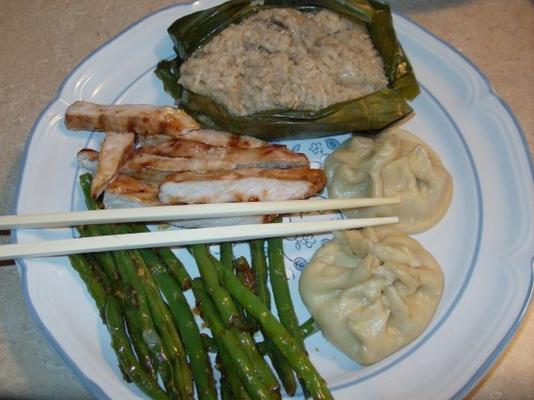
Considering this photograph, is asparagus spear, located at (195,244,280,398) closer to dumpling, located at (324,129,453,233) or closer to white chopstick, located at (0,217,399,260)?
white chopstick, located at (0,217,399,260)

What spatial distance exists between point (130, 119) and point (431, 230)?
78.5 inches

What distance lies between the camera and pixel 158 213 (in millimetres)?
2506

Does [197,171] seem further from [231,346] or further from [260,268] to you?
[231,346]

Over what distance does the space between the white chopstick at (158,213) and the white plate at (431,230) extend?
0.33 m

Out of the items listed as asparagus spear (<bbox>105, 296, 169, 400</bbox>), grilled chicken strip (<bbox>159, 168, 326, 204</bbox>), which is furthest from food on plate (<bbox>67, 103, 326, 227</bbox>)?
asparagus spear (<bbox>105, 296, 169, 400</bbox>)

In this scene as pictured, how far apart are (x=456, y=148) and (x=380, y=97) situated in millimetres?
617

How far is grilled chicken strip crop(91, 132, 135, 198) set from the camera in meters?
2.90

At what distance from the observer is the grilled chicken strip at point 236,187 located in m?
2.87

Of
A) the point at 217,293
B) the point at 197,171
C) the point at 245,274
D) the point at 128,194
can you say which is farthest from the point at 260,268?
the point at 128,194

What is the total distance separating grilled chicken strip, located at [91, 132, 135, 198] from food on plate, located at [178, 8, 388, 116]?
21.3 inches

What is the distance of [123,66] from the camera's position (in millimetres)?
3465

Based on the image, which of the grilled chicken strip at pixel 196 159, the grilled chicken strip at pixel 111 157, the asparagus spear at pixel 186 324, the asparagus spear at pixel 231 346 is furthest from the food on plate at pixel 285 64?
the asparagus spear at pixel 231 346

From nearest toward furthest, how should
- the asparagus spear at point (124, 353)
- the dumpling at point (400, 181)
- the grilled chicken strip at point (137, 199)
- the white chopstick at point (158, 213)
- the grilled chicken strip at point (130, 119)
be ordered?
the asparagus spear at point (124, 353), the white chopstick at point (158, 213), the grilled chicken strip at point (137, 199), the dumpling at point (400, 181), the grilled chicken strip at point (130, 119)

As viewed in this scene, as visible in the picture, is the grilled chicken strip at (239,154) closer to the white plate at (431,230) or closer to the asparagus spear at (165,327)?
the white plate at (431,230)
